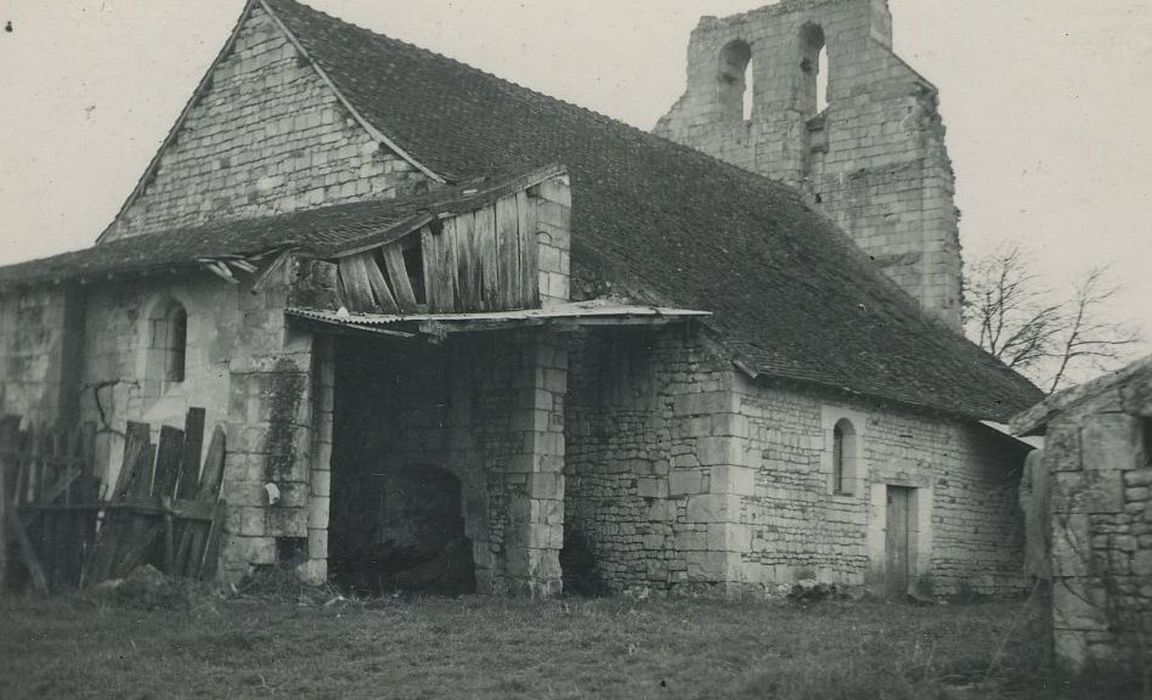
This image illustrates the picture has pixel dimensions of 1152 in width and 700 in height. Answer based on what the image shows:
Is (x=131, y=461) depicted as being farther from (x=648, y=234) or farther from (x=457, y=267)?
(x=648, y=234)

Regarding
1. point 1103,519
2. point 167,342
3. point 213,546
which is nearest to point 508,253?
point 167,342

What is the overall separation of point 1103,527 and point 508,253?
26.8ft

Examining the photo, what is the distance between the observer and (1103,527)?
30.5 ft

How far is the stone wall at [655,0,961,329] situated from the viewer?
83.0 feet

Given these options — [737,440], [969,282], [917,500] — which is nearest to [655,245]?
[737,440]

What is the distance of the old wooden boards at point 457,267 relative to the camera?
14148 mm

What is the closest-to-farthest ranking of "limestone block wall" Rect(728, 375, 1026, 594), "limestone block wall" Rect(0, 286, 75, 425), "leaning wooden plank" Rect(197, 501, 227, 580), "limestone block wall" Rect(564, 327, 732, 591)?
"leaning wooden plank" Rect(197, 501, 227, 580) → "limestone block wall" Rect(0, 286, 75, 425) → "limestone block wall" Rect(564, 327, 732, 591) → "limestone block wall" Rect(728, 375, 1026, 594)

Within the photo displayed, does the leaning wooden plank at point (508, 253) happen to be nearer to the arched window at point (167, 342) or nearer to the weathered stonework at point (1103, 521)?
the arched window at point (167, 342)

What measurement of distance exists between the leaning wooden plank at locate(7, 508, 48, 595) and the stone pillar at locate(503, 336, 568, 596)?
203 inches

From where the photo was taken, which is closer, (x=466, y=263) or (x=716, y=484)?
(x=466, y=263)

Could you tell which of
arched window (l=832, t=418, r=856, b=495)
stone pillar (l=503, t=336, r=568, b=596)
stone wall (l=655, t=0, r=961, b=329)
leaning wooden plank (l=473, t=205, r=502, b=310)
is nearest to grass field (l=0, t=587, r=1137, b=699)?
stone pillar (l=503, t=336, r=568, b=596)

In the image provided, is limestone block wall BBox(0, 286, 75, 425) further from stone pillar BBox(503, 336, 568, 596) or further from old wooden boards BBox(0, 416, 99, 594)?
stone pillar BBox(503, 336, 568, 596)

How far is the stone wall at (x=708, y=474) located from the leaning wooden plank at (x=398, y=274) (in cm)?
332

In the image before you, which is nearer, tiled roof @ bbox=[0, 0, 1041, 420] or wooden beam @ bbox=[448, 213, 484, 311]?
wooden beam @ bbox=[448, 213, 484, 311]
